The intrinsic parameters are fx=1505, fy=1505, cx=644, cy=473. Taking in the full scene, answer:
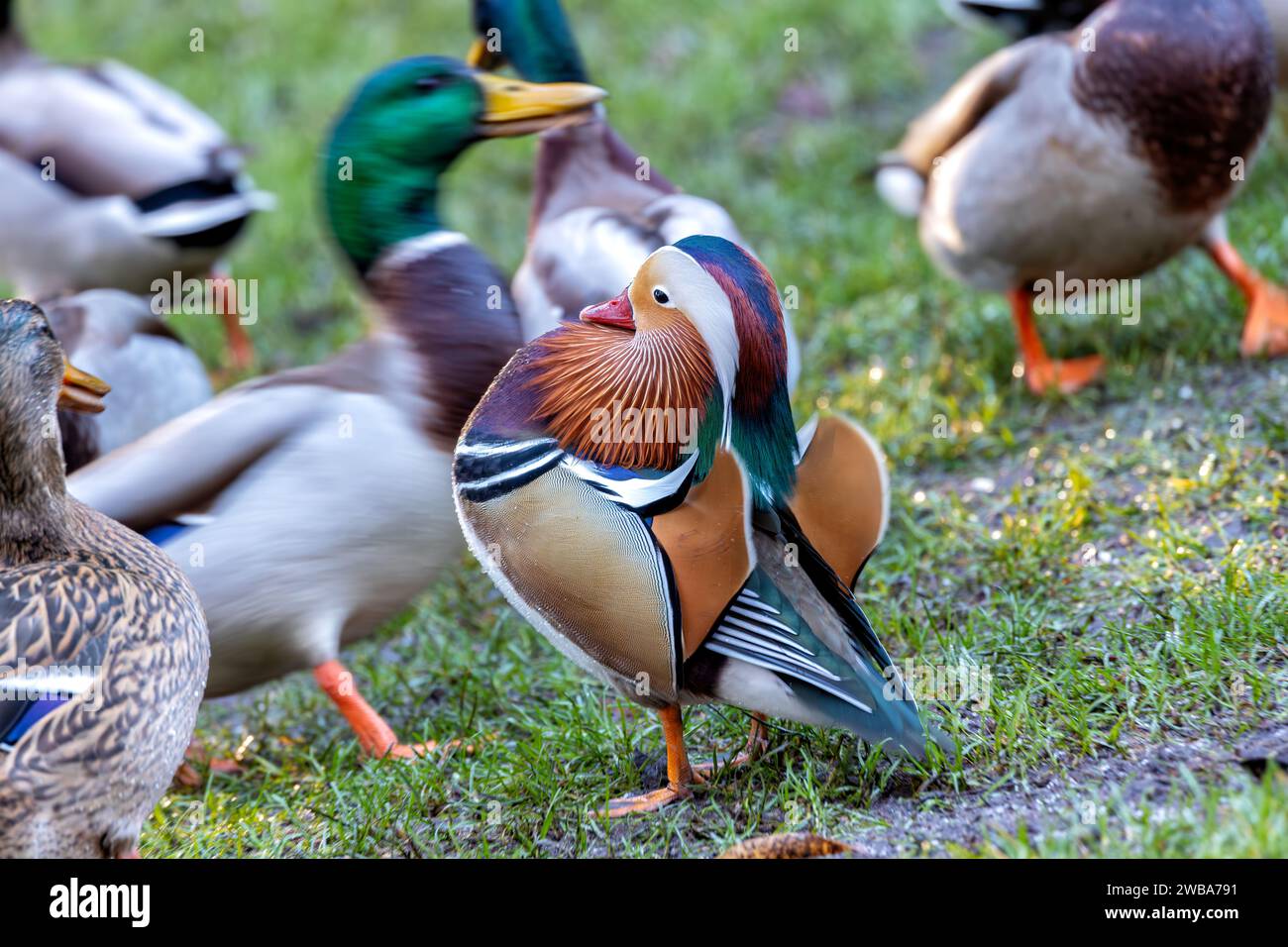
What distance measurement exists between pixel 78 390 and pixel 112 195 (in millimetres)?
2917

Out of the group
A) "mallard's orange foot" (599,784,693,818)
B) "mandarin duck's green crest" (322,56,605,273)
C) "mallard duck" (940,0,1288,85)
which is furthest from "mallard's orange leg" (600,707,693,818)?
"mallard duck" (940,0,1288,85)

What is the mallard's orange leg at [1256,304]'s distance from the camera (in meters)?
4.46

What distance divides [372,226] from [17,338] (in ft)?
4.03

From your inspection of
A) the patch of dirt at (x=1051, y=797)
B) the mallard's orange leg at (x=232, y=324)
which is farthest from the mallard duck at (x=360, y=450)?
the mallard's orange leg at (x=232, y=324)

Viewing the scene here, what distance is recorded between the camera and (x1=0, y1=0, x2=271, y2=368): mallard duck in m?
5.80

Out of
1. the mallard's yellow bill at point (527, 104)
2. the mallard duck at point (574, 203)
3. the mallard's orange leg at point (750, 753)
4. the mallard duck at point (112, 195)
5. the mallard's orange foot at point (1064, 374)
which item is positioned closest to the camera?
the mallard's orange leg at point (750, 753)

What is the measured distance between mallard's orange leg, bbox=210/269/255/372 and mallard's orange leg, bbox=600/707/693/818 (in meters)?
3.71

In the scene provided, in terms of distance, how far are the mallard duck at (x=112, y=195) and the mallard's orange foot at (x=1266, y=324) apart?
3652 mm

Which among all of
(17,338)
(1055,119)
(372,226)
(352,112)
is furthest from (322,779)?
(1055,119)

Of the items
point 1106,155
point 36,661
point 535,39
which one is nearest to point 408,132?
point 535,39

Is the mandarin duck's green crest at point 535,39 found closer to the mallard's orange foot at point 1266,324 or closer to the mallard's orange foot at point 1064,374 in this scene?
the mallard's orange foot at point 1064,374

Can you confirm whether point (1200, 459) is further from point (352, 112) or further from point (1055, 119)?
point (352, 112)

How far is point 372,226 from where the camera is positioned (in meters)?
3.95

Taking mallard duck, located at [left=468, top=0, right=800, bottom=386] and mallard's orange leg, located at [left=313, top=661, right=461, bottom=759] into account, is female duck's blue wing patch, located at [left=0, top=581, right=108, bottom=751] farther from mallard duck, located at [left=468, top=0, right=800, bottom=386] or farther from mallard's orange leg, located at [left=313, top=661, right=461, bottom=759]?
mallard duck, located at [left=468, top=0, right=800, bottom=386]
